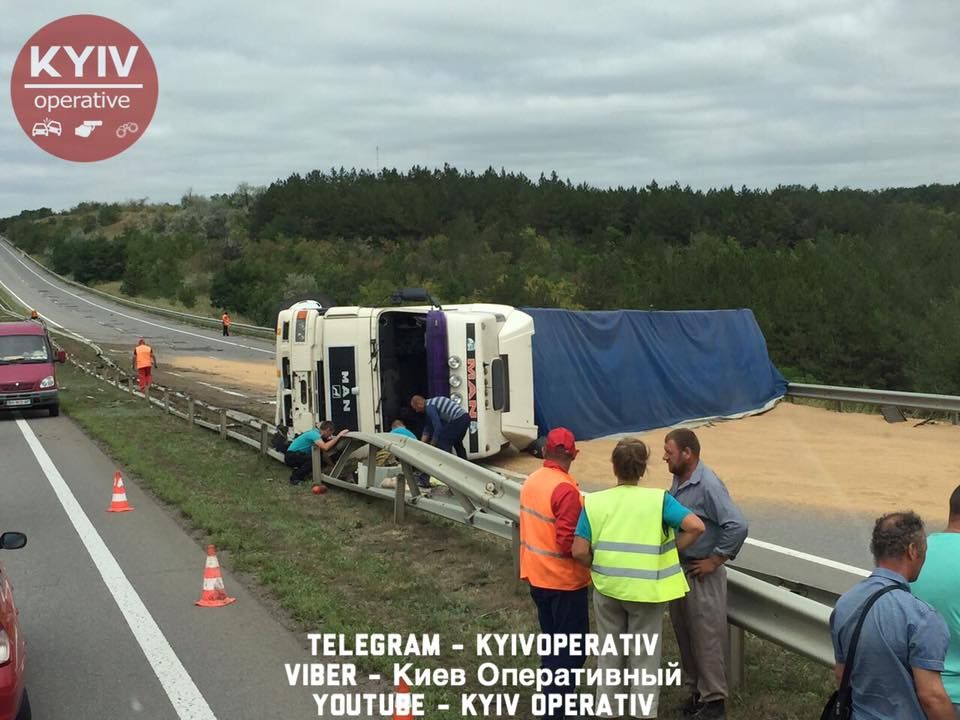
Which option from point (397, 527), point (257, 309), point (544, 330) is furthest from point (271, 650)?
point (257, 309)

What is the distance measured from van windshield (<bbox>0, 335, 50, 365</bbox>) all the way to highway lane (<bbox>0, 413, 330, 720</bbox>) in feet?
41.4

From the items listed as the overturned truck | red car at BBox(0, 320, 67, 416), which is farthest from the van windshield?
the overturned truck

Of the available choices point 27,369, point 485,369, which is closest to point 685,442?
point 485,369

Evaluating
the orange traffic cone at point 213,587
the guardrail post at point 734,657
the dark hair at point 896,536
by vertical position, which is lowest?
the orange traffic cone at point 213,587

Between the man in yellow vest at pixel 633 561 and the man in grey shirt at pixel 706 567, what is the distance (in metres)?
0.22

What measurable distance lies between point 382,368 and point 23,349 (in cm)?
1217

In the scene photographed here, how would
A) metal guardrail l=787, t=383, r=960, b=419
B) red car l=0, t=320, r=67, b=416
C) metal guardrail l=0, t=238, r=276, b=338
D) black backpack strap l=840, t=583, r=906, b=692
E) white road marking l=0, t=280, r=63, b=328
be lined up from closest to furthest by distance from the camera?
black backpack strap l=840, t=583, r=906, b=692 < metal guardrail l=787, t=383, r=960, b=419 < red car l=0, t=320, r=67, b=416 < metal guardrail l=0, t=238, r=276, b=338 < white road marking l=0, t=280, r=63, b=328

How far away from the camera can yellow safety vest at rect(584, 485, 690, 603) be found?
16.9 ft

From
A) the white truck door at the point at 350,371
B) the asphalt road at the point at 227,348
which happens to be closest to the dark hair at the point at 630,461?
the asphalt road at the point at 227,348

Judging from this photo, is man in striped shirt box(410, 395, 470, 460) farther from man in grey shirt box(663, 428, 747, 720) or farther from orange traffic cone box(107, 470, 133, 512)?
man in grey shirt box(663, 428, 747, 720)

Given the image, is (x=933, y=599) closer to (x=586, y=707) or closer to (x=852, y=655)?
(x=852, y=655)

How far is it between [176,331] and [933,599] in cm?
5818

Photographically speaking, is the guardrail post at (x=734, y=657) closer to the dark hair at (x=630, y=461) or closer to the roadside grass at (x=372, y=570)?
the roadside grass at (x=372, y=570)

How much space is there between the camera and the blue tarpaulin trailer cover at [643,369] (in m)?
18.2
